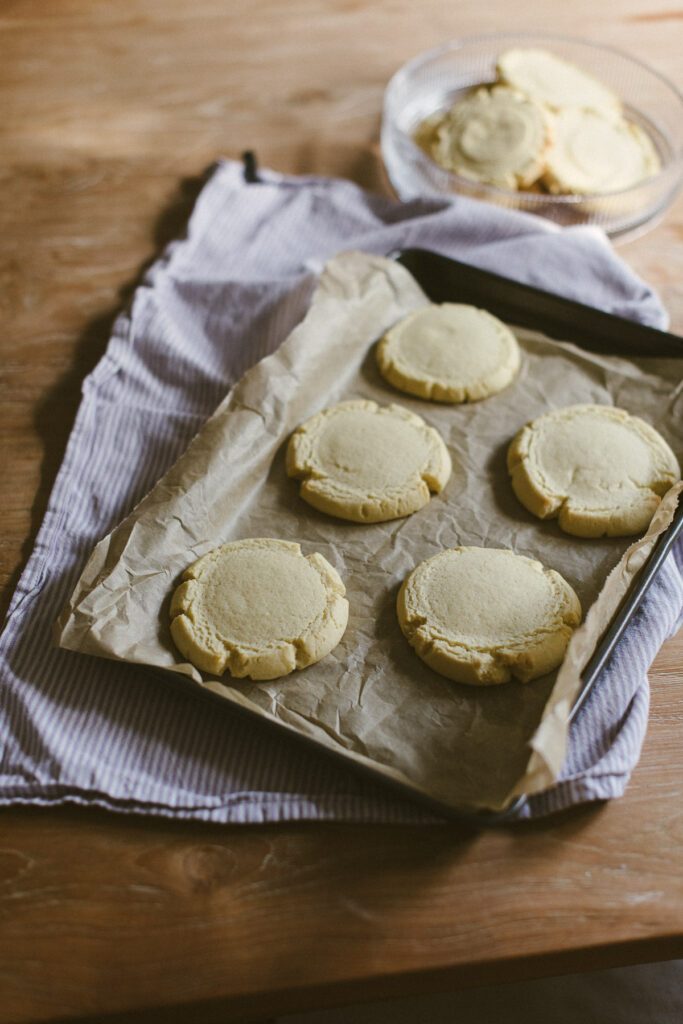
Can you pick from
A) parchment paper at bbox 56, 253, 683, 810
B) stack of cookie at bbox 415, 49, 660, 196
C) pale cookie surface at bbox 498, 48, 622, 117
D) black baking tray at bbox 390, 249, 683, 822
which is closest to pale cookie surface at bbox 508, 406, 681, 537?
parchment paper at bbox 56, 253, 683, 810

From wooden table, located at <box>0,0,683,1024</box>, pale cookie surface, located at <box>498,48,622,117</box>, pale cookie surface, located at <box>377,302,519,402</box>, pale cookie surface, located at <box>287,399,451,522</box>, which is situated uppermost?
pale cookie surface, located at <box>498,48,622,117</box>

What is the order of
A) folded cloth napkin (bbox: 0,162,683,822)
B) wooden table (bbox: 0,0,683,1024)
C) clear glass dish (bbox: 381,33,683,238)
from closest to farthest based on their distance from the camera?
1. wooden table (bbox: 0,0,683,1024)
2. folded cloth napkin (bbox: 0,162,683,822)
3. clear glass dish (bbox: 381,33,683,238)

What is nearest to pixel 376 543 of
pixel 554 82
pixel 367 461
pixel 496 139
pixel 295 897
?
pixel 367 461

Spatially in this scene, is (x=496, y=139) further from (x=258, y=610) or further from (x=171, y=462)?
(x=258, y=610)

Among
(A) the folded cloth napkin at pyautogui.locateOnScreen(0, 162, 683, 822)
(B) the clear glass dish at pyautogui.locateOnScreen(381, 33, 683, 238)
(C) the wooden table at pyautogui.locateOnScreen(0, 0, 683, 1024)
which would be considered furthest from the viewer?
(B) the clear glass dish at pyautogui.locateOnScreen(381, 33, 683, 238)

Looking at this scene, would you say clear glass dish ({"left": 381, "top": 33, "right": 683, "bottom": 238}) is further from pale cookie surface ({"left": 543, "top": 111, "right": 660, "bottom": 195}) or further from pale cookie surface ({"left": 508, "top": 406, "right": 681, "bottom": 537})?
pale cookie surface ({"left": 508, "top": 406, "right": 681, "bottom": 537})

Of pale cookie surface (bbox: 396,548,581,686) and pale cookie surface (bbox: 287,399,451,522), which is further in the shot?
pale cookie surface (bbox: 287,399,451,522)

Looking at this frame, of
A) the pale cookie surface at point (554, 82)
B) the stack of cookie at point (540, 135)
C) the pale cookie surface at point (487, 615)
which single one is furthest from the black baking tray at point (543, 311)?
the pale cookie surface at point (554, 82)
